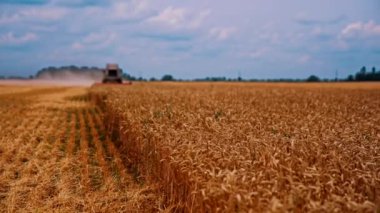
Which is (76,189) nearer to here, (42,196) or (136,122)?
(42,196)

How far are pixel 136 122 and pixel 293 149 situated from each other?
4841 mm

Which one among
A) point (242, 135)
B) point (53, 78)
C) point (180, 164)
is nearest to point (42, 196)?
point (180, 164)

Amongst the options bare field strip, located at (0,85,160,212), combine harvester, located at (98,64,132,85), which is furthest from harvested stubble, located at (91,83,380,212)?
combine harvester, located at (98,64,132,85)

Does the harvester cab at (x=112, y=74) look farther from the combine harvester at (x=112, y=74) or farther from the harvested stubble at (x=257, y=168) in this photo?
the harvested stubble at (x=257, y=168)

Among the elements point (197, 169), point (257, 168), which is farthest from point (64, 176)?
point (257, 168)

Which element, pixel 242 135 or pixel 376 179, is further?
pixel 242 135

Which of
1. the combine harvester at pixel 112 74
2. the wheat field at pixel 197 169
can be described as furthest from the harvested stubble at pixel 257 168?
the combine harvester at pixel 112 74

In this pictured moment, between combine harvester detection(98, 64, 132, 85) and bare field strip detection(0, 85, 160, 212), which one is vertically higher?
combine harvester detection(98, 64, 132, 85)

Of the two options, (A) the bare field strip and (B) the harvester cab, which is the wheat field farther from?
(B) the harvester cab

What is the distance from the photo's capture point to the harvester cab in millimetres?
52250

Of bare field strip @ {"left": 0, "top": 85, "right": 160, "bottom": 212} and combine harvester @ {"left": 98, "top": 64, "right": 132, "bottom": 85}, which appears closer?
bare field strip @ {"left": 0, "top": 85, "right": 160, "bottom": 212}

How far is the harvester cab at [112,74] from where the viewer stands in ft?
171

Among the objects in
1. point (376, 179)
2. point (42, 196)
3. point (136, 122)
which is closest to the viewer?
point (376, 179)

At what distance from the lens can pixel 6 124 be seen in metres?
16.2
